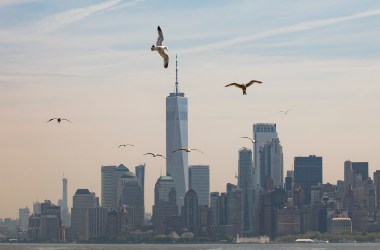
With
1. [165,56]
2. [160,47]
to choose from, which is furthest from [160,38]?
[165,56]

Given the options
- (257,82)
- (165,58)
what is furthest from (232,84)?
(165,58)

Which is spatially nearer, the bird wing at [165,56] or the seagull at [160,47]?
the bird wing at [165,56]

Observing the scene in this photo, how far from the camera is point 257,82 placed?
58656 mm

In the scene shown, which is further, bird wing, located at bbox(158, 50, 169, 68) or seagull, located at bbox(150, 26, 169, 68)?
seagull, located at bbox(150, 26, 169, 68)

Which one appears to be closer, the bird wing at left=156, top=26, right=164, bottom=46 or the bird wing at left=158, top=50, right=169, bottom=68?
the bird wing at left=158, top=50, right=169, bottom=68

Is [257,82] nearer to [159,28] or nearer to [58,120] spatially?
[159,28]

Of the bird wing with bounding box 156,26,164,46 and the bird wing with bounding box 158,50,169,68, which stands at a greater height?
the bird wing with bounding box 156,26,164,46

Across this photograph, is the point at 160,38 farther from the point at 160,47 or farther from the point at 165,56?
the point at 165,56

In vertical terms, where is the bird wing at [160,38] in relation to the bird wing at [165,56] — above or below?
above

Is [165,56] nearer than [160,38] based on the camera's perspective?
Yes

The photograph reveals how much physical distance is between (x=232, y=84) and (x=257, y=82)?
1.75 metres

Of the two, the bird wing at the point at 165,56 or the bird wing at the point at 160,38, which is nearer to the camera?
the bird wing at the point at 165,56

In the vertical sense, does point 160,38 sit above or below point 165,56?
above

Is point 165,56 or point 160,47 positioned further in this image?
point 160,47
